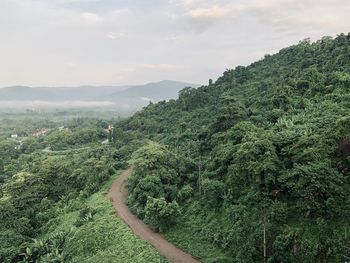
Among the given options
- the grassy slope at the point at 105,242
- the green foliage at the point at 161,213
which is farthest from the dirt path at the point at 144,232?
the green foliage at the point at 161,213

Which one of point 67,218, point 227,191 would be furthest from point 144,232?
point 67,218

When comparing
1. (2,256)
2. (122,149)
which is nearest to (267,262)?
(2,256)

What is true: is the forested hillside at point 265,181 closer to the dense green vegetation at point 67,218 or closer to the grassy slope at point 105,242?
the grassy slope at point 105,242

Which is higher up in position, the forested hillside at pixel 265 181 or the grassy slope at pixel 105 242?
the forested hillside at pixel 265 181

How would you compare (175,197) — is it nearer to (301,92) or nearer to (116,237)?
(116,237)

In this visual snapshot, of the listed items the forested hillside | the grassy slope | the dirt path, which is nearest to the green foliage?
the forested hillside

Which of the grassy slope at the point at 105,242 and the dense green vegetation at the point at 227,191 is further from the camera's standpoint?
the grassy slope at the point at 105,242

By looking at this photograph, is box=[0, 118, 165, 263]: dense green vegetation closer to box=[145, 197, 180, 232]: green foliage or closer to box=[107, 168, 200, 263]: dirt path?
box=[107, 168, 200, 263]: dirt path
